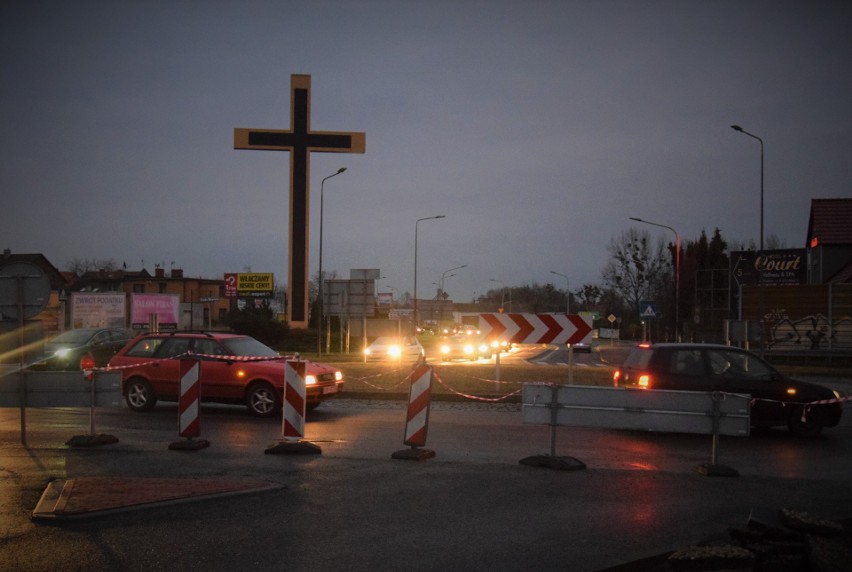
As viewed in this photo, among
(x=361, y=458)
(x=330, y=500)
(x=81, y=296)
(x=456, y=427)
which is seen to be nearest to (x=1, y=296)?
(x=361, y=458)

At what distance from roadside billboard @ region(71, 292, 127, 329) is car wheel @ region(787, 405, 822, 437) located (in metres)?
40.0

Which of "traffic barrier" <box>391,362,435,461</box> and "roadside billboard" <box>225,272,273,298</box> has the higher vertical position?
"roadside billboard" <box>225,272,273,298</box>

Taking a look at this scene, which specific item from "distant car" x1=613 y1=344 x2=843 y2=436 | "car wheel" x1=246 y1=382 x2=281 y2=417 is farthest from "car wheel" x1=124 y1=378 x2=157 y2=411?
"distant car" x1=613 y1=344 x2=843 y2=436

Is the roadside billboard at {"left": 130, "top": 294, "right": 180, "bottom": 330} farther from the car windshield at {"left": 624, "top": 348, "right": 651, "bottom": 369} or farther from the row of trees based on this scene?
the car windshield at {"left": 624, "top": 348, "right": 651, "bottom": 369}

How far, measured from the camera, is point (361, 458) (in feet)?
32.6

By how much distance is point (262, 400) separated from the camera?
14352mm

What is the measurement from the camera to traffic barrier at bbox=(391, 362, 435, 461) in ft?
32.2

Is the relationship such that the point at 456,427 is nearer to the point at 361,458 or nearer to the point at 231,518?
the point at 361,458

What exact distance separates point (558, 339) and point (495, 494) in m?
7.89

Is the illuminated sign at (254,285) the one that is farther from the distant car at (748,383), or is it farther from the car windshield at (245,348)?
the distant car at (748,383)

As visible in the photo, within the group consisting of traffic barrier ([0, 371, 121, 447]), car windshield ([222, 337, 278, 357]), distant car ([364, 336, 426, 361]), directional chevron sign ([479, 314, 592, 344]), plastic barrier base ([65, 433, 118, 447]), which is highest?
directional chevron sign ([479, 314, 592, 344])

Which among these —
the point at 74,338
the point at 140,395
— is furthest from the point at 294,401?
the point at 74,338

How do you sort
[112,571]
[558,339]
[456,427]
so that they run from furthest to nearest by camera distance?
1. [558,339]
2. [456,427]
3. [112,571]

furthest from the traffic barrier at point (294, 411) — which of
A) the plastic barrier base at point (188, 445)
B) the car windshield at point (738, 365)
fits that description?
the car windshield at point (738, 365)
